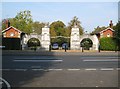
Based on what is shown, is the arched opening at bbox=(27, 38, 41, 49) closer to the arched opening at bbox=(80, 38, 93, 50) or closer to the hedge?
the arched opening at bbox=(80, 38, 93, 50)

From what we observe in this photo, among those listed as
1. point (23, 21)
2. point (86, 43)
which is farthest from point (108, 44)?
point (23, 21)

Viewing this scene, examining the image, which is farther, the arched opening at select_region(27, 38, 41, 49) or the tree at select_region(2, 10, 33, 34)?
the tree at select_region(2, 10, 33, 34)

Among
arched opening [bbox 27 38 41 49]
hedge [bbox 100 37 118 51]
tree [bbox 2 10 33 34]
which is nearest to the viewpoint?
hedge [bbox 100 37 118 51]

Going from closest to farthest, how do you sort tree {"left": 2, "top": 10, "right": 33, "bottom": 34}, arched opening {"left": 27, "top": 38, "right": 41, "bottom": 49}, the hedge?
1. the hedge
2. arched opening {"left": 27, "top": 38, "right": 41, "bottom": 49}
3. tree {"left": 2, "top": 10, "right": 33, "bottom": 34}

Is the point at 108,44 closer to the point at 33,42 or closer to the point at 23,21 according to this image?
the point at 33,42

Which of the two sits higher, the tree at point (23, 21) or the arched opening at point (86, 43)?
the tree at point (23, 21)

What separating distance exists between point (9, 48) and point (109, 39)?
17.0 meters

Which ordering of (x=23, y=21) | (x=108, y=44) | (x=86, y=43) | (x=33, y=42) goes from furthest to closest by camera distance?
(x=23, y=21) → (x=33, y=42) → (x=86, y=43) → (x=108, y=44)

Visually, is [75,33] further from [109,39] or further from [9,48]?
[9,48]

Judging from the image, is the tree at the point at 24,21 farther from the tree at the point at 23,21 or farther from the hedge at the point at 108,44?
the hedge at the point at 108,44

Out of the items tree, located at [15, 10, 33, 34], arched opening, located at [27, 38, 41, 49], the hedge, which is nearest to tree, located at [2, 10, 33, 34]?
tree, located at [15, 10, 33, 34]

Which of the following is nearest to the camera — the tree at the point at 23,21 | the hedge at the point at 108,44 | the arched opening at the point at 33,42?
the hedge at the point at 108,44

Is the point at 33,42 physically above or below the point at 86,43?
above

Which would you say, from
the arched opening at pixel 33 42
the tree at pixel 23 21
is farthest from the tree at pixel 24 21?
the arched opening at pixel 33 42
